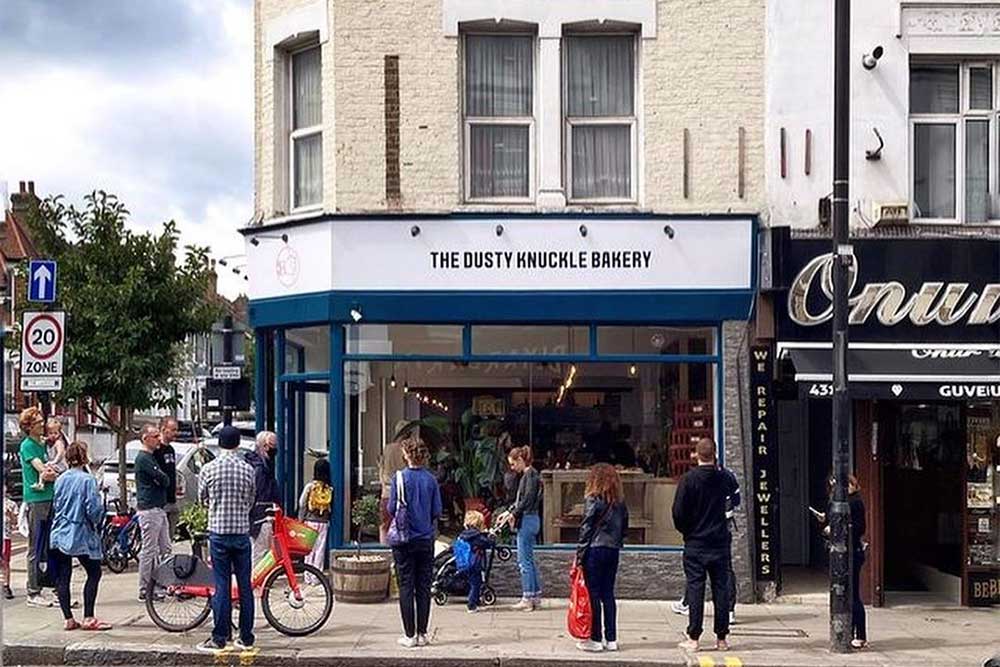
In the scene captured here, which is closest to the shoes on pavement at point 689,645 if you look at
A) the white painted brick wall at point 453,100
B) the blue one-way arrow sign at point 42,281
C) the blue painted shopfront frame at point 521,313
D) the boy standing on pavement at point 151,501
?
the blue painted shopfront frame at point 521,313

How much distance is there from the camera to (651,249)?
14.9 metres

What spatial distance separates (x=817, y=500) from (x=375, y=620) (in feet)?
22.2

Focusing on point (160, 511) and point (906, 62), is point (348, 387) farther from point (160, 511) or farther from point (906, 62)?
point (906, 62)

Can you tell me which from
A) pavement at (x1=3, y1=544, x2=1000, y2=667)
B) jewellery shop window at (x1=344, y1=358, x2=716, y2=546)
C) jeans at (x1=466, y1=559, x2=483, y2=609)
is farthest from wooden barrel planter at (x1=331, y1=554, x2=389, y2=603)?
jeans at (x1=466, y1=559, x2=483, y2=609)

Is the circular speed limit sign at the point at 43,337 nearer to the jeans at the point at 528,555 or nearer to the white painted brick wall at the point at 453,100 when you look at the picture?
the white painted brick wall at the point at 453,100

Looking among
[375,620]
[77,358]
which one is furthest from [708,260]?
[77,358]

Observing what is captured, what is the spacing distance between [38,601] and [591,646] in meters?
6.04

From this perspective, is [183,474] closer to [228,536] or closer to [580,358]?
[580,358]

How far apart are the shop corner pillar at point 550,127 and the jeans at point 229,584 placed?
17.8 feet

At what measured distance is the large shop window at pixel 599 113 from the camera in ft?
50.4

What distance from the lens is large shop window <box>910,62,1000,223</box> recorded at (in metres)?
15.2

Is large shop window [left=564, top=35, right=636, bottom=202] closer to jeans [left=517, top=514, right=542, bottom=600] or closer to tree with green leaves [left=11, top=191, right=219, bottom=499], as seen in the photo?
jeans [left=517, top=514, right=542, bottom=600]

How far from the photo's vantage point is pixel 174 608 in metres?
12.5

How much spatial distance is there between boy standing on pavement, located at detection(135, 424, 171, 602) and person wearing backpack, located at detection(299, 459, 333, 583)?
60.2 inches
